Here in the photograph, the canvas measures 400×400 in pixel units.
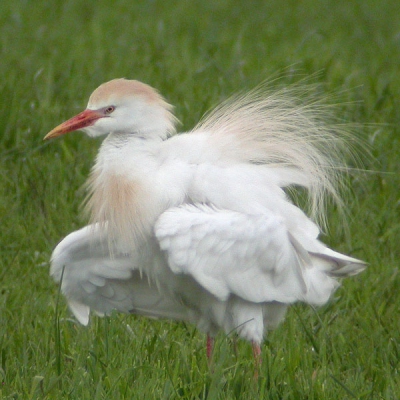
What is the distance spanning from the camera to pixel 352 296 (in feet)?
15.9

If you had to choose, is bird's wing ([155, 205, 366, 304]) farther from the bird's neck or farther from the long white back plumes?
the long white back plumes

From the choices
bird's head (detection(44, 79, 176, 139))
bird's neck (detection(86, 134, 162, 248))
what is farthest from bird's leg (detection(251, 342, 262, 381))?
bird's head (detection(44, 79, 176, 139))

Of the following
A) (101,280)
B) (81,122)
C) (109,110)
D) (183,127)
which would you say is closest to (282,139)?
(109,110)

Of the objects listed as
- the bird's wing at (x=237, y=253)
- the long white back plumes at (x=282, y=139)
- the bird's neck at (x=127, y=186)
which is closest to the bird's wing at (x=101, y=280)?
the bird's neck at (x=127, y=186)

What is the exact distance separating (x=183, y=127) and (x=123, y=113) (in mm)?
2405

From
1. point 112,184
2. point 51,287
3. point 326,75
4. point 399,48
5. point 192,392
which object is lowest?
point 399,48

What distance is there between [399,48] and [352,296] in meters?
5.01

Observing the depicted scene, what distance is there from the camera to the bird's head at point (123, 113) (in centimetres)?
398

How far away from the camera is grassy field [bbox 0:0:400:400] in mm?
3572

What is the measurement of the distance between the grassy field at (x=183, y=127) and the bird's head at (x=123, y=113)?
0.83 meters

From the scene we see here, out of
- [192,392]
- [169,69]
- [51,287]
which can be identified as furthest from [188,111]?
[192,392]

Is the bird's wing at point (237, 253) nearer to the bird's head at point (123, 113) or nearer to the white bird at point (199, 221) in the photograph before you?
the white bird at point (199, 221)

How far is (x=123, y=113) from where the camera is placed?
3.98 m

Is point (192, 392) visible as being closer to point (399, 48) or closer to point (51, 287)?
point (51, 287)
